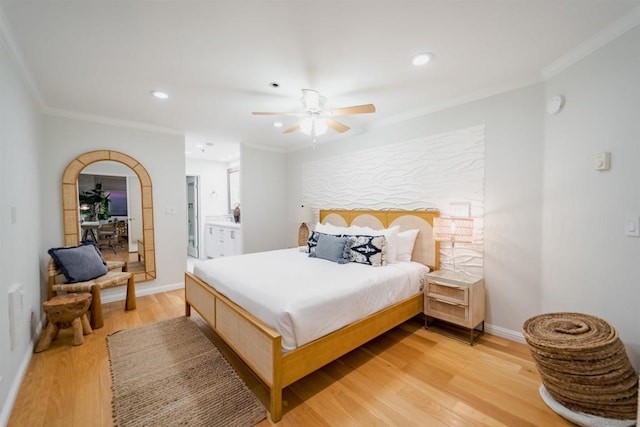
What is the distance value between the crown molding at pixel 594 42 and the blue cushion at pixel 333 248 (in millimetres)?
2403

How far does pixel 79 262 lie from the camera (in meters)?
3.00

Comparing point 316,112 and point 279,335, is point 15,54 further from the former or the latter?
point 279,335

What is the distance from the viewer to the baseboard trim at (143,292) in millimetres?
3668

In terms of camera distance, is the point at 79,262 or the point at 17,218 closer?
the point at 17,218

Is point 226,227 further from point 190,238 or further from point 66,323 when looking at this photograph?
point 66,323

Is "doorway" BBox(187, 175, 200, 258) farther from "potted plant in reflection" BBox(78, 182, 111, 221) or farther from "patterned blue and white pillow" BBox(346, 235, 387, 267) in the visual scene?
"patterned blue and white pillow" BBox(346, 235, 387, 267)

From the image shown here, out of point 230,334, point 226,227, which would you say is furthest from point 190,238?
point 230,334

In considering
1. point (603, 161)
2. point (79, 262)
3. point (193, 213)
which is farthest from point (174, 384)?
point (193, 213)

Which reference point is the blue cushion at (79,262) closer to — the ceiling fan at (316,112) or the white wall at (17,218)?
the white wall at (17,218)

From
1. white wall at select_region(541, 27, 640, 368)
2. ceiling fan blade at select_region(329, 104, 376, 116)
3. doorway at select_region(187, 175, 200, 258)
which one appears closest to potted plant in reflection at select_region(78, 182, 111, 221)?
doorway at select_region(187, 175, 200, 258)

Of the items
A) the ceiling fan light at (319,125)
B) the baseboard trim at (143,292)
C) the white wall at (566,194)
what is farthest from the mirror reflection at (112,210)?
the white wall at (566,194)

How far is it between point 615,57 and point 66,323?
509cm

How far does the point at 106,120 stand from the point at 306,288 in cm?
359

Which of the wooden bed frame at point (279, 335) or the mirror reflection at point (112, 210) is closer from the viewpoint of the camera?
the wooden bed frame at point (279, 335)
